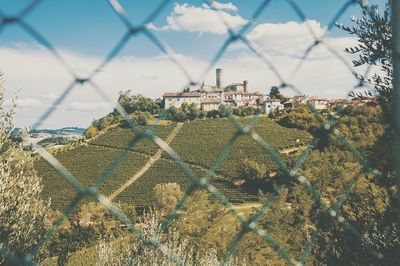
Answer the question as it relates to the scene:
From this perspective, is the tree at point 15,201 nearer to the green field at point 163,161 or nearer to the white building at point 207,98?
the white building at point 207,98

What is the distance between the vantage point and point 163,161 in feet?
183

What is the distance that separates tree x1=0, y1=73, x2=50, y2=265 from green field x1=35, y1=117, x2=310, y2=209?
3565 centimetres

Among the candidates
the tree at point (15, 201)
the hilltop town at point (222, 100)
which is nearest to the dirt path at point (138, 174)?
the tree at point (15, 201)

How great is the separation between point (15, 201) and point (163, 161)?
49213 millimetres

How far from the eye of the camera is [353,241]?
479 centimetres

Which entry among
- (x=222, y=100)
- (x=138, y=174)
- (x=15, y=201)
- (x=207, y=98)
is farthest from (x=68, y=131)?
(x=138, y=174)

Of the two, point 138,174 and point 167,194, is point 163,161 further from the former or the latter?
point 167,194

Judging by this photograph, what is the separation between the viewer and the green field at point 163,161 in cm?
4581

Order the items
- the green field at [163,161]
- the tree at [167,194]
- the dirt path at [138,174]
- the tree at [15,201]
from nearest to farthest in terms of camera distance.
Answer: the tree at [15,201] → the tree at [167,194] → the green field at [163,161] → the dirt path at [138,174]

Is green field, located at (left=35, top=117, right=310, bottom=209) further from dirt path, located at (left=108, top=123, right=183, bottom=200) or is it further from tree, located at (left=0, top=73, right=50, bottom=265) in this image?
tree, located at (left=0, top=73, right=50, bottom=265)

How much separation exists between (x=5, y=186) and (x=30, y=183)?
32.0 inches

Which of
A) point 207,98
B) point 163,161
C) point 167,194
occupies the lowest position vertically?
point 167,194

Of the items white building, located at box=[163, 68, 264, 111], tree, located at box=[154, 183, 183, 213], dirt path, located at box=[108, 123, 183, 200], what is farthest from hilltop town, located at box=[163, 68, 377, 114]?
dirt path, located at box=[108, 123, 183, 200]

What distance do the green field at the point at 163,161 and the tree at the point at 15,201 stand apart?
35.6 metres
